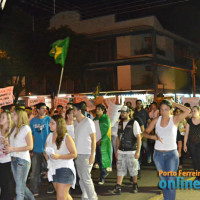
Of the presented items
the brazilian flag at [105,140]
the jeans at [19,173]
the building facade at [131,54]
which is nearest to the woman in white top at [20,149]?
the jeans at [19,173]

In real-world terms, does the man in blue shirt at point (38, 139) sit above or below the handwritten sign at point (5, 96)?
below

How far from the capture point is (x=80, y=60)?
3322cm

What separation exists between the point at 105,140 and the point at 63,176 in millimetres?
3413

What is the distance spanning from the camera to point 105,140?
845cm

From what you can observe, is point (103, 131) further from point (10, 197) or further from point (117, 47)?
point (117, 47)

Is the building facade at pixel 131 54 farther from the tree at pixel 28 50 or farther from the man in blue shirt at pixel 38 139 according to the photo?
the man in blue shirt at pixel 38 139

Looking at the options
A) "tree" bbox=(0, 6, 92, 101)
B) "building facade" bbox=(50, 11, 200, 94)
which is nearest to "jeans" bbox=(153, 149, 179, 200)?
"tree" bbox=(0, 6, 92, 101)

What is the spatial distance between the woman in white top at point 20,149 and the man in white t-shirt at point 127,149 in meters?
2.28

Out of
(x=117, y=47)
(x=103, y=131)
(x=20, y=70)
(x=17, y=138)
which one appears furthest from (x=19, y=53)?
(x=17, y=138)

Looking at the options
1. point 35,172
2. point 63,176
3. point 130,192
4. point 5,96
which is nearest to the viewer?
point 63,176

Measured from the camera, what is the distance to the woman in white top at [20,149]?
18.2 feet

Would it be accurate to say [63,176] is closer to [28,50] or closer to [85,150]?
[85,150]
